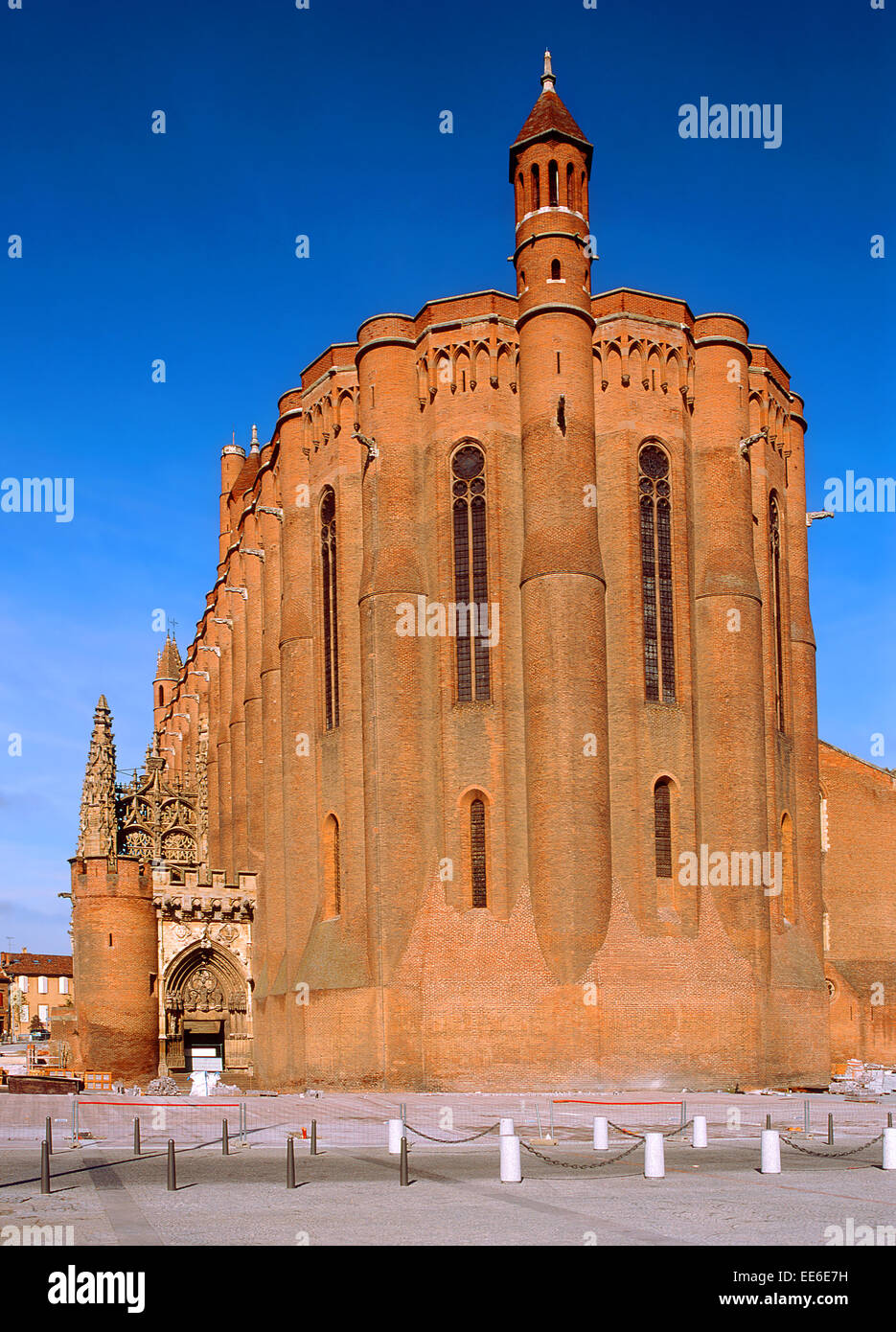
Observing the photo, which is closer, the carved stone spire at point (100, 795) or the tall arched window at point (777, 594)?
the tall arched window at point (777, 594)

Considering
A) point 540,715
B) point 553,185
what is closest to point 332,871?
point 540,715

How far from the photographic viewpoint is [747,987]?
36.2 meters

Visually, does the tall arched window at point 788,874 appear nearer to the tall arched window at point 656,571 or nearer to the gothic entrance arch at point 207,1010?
the tall arched window at point 656,571

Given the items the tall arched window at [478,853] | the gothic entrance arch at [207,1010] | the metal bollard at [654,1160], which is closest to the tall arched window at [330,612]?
the tall arched window at [478,853]

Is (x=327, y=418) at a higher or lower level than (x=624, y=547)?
higher

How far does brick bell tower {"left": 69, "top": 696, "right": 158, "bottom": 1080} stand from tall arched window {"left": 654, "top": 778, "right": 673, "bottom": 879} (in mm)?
16988

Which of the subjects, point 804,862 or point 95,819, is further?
point 95,819

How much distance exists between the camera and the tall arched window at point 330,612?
134 feet

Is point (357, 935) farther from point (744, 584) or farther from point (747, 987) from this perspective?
point (744, 584)

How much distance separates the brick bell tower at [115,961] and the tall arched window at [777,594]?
20.2m

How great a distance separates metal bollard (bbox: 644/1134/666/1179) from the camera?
1759 centimetres
